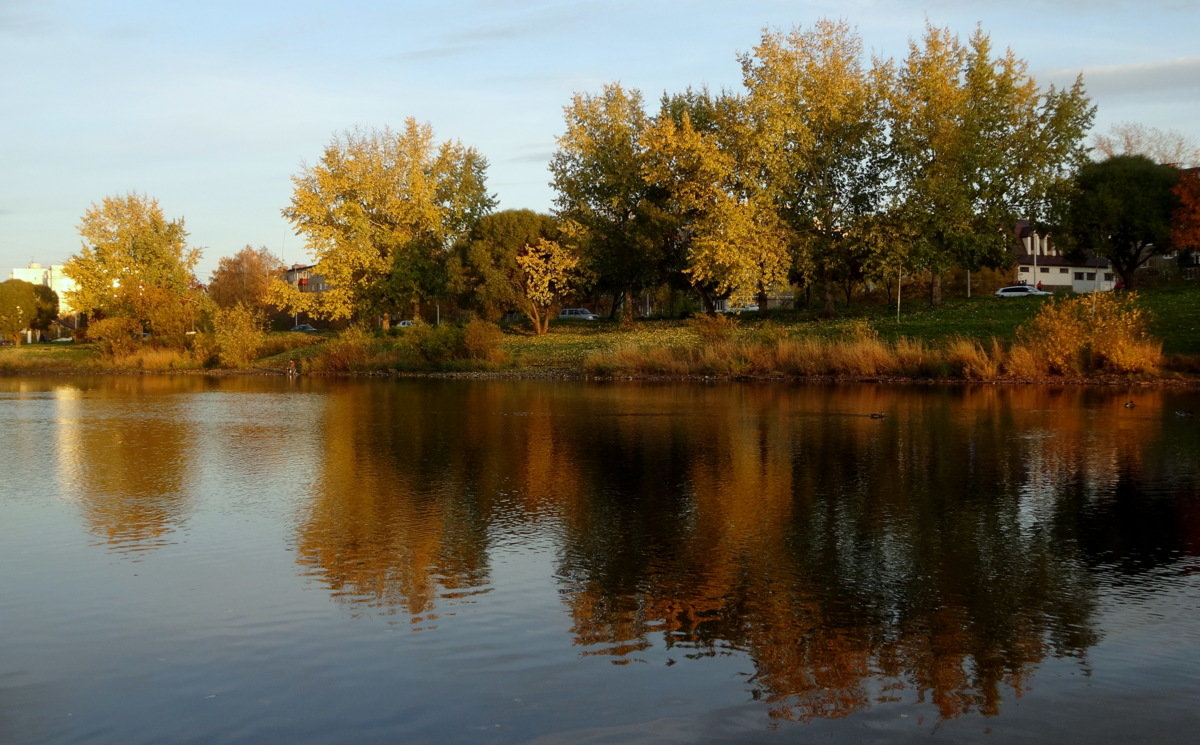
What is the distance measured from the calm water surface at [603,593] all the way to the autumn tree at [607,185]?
47482 mm

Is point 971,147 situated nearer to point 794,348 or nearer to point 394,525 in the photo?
point 794,348

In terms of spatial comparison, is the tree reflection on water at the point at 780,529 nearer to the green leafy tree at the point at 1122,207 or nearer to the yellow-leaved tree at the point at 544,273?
the yellow-leaved tree at the point at 544,273

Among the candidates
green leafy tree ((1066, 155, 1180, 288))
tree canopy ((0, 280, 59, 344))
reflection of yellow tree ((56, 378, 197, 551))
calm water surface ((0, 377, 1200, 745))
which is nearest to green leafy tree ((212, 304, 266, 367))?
reflection of yellow tree ((56, 378, 197, 551))

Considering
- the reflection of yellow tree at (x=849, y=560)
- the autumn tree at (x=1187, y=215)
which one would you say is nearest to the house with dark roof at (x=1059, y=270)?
the autumn tree at (x=1187, y=215)

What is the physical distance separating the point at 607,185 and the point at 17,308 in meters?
86.9

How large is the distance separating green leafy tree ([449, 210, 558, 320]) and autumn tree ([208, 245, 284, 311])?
36833mm

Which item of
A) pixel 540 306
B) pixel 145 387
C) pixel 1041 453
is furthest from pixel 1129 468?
pixel 540 306

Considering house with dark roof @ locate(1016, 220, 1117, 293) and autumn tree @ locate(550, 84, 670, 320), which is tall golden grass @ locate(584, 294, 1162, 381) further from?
house with dark roof @ locate(1016, 220, 1117, 293)

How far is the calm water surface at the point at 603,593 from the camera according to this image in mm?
6887

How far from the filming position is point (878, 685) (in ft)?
24.1

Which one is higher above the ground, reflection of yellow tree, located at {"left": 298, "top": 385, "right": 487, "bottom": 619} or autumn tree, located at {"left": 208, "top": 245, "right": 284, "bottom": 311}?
autumn tree, located at {"left": 208, "top": 245, "right": 284, "bottom": 311}

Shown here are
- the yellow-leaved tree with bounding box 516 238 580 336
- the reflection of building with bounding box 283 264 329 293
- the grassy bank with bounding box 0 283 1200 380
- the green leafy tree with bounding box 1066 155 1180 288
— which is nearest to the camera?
the grassy bank with bounding box 0 283 1200 380

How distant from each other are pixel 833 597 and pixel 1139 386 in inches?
1317

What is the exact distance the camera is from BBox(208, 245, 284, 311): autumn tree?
4131 inches
